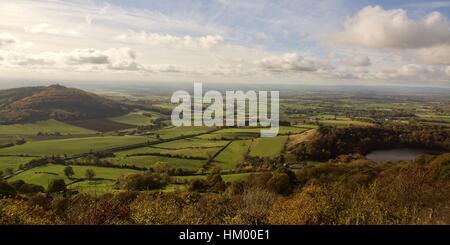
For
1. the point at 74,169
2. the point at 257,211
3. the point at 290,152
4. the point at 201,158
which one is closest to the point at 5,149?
the point at 74,169

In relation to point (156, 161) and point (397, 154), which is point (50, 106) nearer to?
point (156, 161)

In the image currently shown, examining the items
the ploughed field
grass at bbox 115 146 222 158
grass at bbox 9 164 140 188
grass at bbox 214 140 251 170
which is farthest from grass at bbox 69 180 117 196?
grass at bbox 214 140 251 170

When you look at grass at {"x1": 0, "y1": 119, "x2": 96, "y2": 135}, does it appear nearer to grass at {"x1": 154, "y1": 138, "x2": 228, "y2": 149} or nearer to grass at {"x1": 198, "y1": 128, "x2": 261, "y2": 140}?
grass at {"x1": 154, "y1": 138, "x2": 228, "y2": 149}

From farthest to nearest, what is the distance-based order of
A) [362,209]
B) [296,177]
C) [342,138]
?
[342,138] → [296,177] → [362,209]

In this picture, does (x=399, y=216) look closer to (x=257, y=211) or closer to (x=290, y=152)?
(x=257, y=211)
